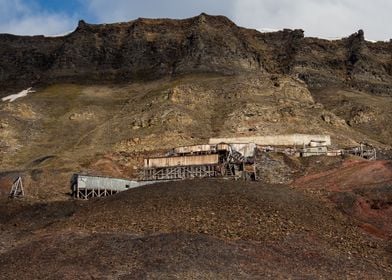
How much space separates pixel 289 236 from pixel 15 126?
69.4 metres

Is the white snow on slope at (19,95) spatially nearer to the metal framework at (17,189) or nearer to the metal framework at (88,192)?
the metal framework at (17,189)

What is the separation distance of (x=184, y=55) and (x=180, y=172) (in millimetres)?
68319

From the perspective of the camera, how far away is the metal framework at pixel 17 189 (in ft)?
170

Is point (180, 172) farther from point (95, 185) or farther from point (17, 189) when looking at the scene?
point (17, 189)

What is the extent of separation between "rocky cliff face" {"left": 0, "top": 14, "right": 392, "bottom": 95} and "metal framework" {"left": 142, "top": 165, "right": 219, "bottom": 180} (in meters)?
56.9

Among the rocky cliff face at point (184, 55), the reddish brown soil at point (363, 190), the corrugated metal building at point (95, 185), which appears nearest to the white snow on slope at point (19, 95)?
the rocky cliff face at point (184, 55)

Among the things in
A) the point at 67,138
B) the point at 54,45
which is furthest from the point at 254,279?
the point at 54,45

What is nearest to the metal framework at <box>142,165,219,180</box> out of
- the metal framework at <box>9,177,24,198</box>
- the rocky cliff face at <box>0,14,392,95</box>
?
the metal framework at <box>9,177,24,198</box>

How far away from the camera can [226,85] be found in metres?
101

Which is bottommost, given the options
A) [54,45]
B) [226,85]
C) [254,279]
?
[254,279]

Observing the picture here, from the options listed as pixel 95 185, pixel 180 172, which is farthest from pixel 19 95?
pixel 95 185

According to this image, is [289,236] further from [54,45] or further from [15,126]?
[54,45]

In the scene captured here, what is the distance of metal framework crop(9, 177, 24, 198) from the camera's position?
2039 inches

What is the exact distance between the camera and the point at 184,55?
126 meters
